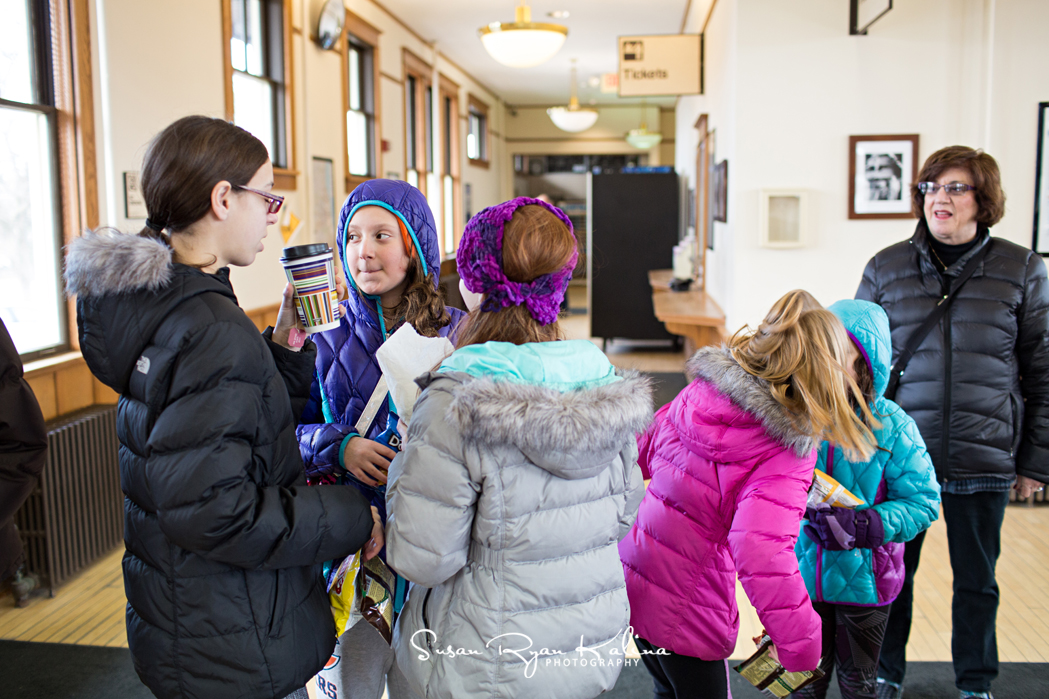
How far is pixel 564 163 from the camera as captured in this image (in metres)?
16.7

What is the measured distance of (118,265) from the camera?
109 centimetres

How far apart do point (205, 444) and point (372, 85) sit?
7216mm

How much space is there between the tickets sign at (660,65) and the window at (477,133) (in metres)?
6.62

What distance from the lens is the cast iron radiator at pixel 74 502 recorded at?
301cm

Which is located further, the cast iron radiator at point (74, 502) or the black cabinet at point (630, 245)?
the black cabinet at point (630, 245)

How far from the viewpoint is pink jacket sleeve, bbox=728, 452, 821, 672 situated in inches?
54.8

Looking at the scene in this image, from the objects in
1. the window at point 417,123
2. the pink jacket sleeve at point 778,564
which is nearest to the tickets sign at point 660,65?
the window at point 417,123

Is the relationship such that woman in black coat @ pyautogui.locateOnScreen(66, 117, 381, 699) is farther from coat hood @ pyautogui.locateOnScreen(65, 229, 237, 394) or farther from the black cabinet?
the black cabinet

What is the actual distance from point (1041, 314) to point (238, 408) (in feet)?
7.24

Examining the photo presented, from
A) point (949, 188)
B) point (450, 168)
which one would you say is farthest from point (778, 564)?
point (450, 168)

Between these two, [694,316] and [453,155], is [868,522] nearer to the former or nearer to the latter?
[694,316]

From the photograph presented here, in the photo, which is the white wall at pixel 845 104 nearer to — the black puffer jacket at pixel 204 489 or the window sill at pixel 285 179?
the window sill at pixel 285 179

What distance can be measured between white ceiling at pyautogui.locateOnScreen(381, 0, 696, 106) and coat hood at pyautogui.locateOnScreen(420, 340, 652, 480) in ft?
18.5

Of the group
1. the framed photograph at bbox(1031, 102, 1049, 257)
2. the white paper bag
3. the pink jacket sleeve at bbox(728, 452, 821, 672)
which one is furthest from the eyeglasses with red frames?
the framed photograph at bbox(1031, 102, 1049, 257)
